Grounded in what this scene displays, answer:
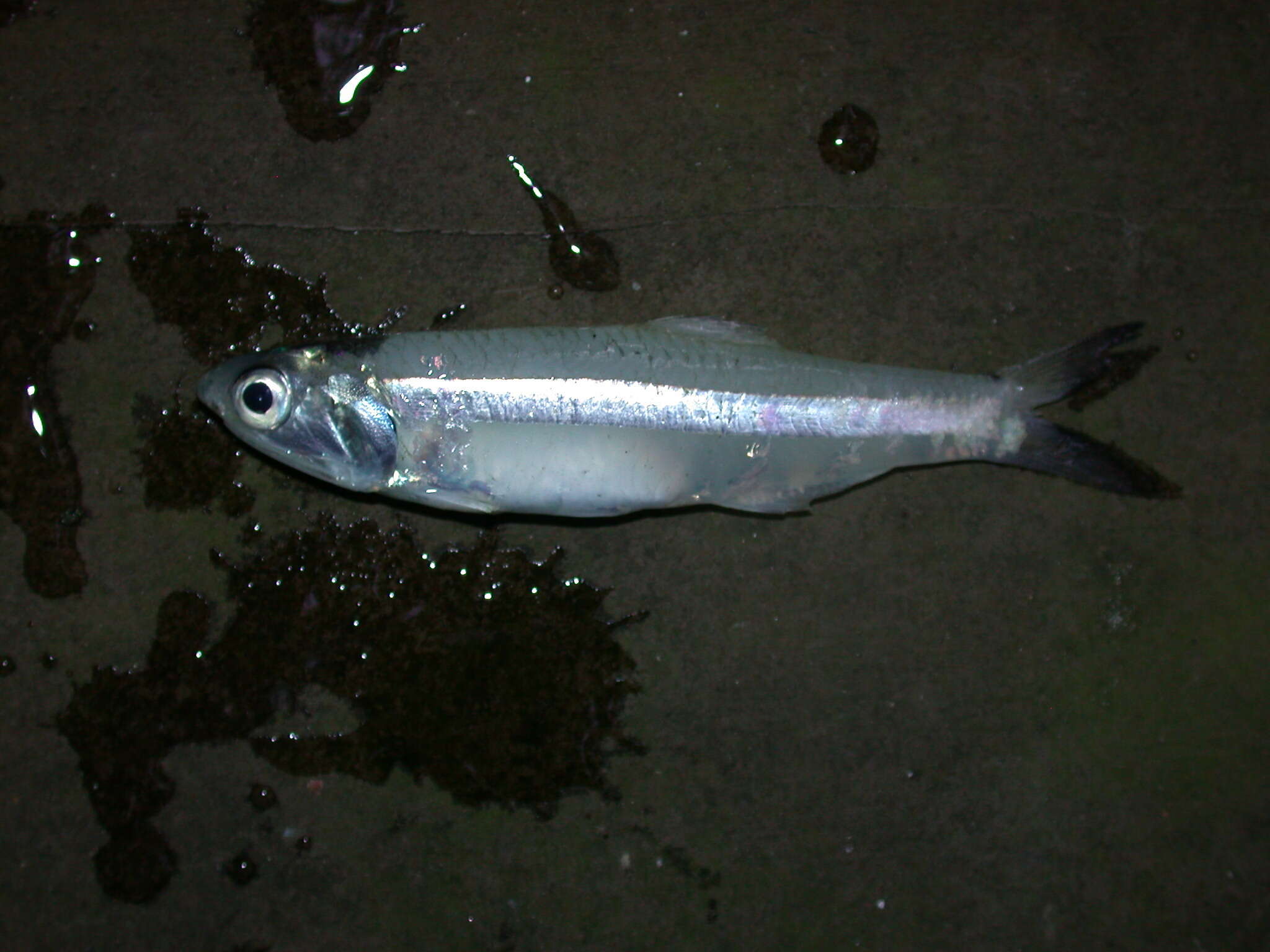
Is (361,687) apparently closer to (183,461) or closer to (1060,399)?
(183,461)

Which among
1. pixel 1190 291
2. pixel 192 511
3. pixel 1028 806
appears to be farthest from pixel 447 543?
pixel 1190 291

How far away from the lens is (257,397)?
3.04 m

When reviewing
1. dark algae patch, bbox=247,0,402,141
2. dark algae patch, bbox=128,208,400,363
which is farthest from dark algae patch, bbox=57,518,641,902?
dark algae patch, bbox=247,0,402,141

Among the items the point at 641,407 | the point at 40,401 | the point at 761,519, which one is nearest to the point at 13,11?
the point at 40,401

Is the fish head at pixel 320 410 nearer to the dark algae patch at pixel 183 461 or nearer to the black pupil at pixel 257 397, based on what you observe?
the black pupil at pixel 257 397

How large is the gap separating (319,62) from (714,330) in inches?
87.2

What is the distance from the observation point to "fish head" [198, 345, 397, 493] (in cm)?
304

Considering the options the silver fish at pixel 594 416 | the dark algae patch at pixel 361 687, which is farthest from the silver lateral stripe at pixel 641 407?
the dark algae patch at pixel 361 687

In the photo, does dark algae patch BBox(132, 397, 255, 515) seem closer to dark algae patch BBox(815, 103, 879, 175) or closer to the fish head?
the fish head

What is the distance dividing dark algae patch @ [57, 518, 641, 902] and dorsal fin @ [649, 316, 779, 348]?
1.27 meters

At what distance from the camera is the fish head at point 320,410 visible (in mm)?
3043

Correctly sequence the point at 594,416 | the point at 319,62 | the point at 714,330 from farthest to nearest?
the point at 319,62 < the point at 714,330 < the point at 594,416

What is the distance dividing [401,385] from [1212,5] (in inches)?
159

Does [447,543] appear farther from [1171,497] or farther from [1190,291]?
[1190,291]
